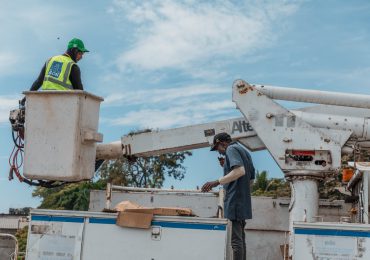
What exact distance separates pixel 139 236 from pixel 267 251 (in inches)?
116

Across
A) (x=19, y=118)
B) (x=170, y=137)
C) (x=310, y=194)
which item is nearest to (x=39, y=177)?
(x=19, y=118)

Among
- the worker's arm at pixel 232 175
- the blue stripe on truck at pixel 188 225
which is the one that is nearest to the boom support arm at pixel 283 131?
the worker's arm at pixel 232 175

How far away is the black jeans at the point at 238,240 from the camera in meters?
6.04

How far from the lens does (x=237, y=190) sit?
20.6 ft

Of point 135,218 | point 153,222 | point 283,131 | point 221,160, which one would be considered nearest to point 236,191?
point 221,160

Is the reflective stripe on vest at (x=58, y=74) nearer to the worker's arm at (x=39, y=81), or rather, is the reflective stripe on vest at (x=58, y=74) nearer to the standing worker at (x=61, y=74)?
the standing worker at (x=61, y=74)

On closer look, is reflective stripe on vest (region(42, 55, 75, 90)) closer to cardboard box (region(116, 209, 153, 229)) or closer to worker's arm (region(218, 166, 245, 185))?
cardboard box (region(116, 209, 153, 229))

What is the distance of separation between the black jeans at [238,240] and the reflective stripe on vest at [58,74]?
2.43 metres

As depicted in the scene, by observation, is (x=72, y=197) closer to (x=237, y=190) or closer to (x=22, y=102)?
(x=22, y=102)

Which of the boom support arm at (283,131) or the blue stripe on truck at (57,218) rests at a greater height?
the boom support arm at (283,131)

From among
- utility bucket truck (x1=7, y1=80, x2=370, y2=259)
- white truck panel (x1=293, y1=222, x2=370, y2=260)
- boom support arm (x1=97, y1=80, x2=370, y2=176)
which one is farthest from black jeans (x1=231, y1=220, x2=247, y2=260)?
boom support arm (x1=97, y1=80, x2=370, y2=176)

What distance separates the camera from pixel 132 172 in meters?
27.9

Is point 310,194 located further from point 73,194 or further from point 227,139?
point 73,194

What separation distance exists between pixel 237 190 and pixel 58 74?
243cm
